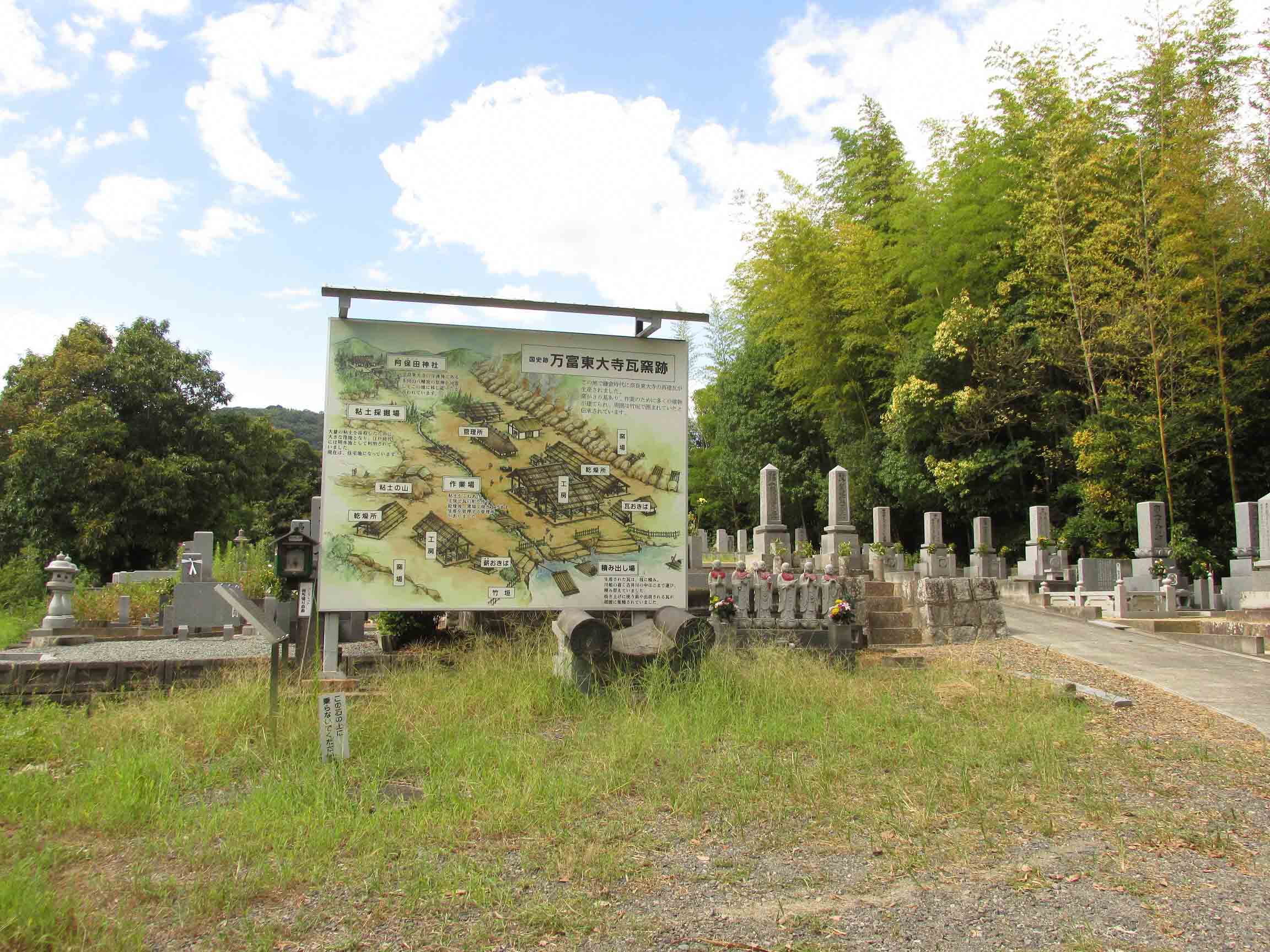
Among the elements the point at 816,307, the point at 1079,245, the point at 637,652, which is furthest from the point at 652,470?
the point at 816,307

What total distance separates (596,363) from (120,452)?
765 inches

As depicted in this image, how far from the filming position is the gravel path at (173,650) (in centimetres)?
861

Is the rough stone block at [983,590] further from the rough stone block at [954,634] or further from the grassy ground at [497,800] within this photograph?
the grassy ground at [497,800]

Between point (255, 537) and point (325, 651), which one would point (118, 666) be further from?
point (255, 537)

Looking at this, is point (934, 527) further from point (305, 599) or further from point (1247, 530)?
point (305, 599)

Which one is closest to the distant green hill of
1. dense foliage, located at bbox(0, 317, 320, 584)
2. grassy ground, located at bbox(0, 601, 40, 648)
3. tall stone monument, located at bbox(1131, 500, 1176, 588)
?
dense foliage, located at bbox(0, 317, 320, 584)

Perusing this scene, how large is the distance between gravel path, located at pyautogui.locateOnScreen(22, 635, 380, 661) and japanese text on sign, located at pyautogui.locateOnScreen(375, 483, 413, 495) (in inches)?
96.6

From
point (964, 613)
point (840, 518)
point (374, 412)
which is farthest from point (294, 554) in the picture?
point (840, 518)

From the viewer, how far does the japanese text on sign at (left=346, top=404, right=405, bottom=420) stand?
6.20m

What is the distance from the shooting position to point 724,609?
27.7 feet

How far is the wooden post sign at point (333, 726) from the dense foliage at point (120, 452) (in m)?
19.2

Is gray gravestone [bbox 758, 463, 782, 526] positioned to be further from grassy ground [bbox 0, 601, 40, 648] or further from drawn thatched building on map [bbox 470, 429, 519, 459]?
grassy ground [bbox 0, 601, 40, 648]

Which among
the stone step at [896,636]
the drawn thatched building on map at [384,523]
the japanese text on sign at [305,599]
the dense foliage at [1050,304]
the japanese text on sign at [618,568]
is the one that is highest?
the dense foliage at [1050,304]

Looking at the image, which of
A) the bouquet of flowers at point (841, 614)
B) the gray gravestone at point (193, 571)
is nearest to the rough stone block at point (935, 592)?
the bouquet of flowers at point (841, 614)
